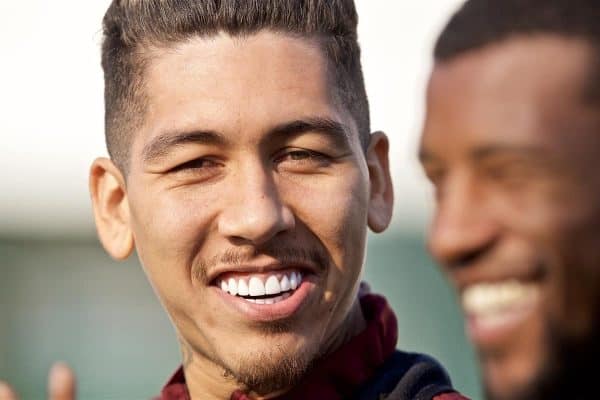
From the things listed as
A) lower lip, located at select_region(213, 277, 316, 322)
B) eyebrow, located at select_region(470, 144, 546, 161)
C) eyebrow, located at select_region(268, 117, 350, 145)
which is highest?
eyebrow, located at select_region(470, 144, 546, 161)

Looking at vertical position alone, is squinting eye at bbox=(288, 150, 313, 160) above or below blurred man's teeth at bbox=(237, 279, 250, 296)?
above

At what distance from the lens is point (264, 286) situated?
3.16 meters

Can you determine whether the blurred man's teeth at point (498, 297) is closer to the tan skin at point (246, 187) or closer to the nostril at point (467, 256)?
the nostril at point (467, 256)

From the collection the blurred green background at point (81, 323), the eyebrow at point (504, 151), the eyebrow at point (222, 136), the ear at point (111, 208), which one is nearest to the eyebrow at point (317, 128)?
the eyebrow at point (222, 136)

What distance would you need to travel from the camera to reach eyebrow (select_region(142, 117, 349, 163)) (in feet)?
10.4

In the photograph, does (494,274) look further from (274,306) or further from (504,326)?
(274,306)

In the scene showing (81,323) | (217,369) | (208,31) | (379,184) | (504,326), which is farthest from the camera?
(81,323)

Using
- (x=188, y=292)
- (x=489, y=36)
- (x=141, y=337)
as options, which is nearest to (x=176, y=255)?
(x=188, y=292)

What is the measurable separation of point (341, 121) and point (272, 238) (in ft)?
1.29

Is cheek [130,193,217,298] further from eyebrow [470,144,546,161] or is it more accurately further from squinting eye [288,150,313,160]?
eyebrow [470,144,546,161]

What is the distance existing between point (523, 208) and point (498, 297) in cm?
13

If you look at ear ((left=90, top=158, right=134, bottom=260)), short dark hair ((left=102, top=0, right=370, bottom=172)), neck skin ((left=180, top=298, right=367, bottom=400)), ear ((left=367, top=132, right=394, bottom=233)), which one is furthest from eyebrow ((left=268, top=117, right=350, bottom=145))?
ear ((left=90, top=158, right=134, bottom=260))

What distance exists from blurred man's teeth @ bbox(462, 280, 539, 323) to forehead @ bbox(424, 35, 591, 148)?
0.21 metres

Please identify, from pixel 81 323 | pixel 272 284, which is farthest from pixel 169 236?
pixel 81 323
